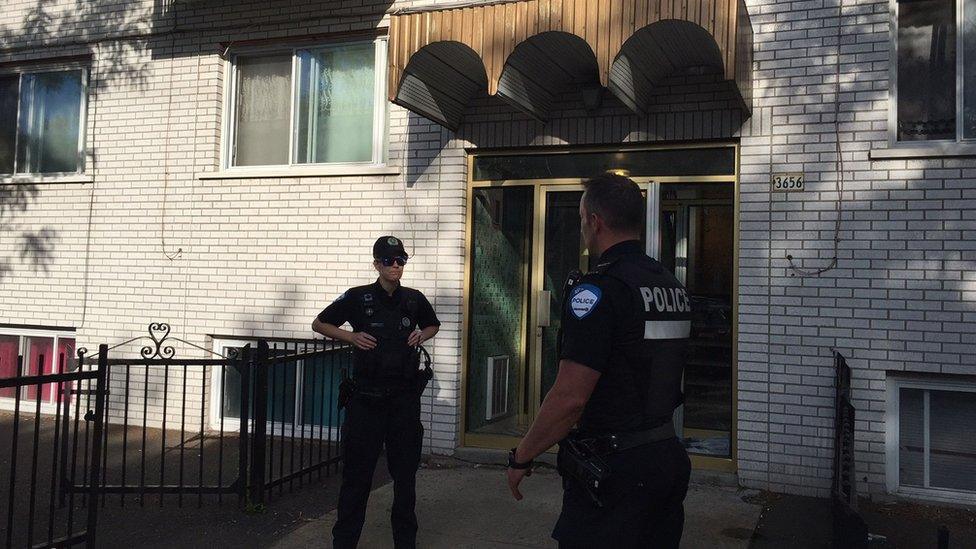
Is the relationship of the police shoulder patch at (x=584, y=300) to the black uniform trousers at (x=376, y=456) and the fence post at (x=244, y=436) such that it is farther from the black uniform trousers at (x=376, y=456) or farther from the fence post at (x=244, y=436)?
the fence post at (x=244, y=436)

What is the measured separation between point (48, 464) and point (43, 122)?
4462 millimetres

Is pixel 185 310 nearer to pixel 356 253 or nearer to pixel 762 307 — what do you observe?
pixel 356 253

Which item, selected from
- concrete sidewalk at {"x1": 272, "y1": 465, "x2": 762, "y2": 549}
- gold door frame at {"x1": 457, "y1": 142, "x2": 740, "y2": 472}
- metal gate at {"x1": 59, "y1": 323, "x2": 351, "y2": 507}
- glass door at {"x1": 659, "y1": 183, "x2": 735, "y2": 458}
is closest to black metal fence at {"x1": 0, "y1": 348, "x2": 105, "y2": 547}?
metal gate at {"x1": 59, "y1": 323, "x2": 351, "y2": 507}

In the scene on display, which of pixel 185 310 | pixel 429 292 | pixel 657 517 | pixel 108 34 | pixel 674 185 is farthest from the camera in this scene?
pixel 108 34

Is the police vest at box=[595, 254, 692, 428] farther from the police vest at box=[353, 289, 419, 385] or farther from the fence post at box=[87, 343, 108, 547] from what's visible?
the fence post at box=[87, 343, 108, 547]

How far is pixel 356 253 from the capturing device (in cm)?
761

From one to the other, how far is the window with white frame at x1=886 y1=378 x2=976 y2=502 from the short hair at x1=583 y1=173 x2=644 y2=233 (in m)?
3.94

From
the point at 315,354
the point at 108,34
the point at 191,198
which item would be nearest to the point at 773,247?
the point at 315,354

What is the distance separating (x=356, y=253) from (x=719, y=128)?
3535mm

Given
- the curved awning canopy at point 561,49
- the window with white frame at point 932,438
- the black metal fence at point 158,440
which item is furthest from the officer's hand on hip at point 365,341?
the window with white frame at point 932,438

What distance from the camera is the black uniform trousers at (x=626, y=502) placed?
2.84 metres

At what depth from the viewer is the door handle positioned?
284 inches

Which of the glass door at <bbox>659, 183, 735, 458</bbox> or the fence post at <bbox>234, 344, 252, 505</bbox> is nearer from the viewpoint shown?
the fence post at <bbox>234, 344, 252, 505</bbox>

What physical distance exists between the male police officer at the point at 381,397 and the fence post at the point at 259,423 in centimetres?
97
